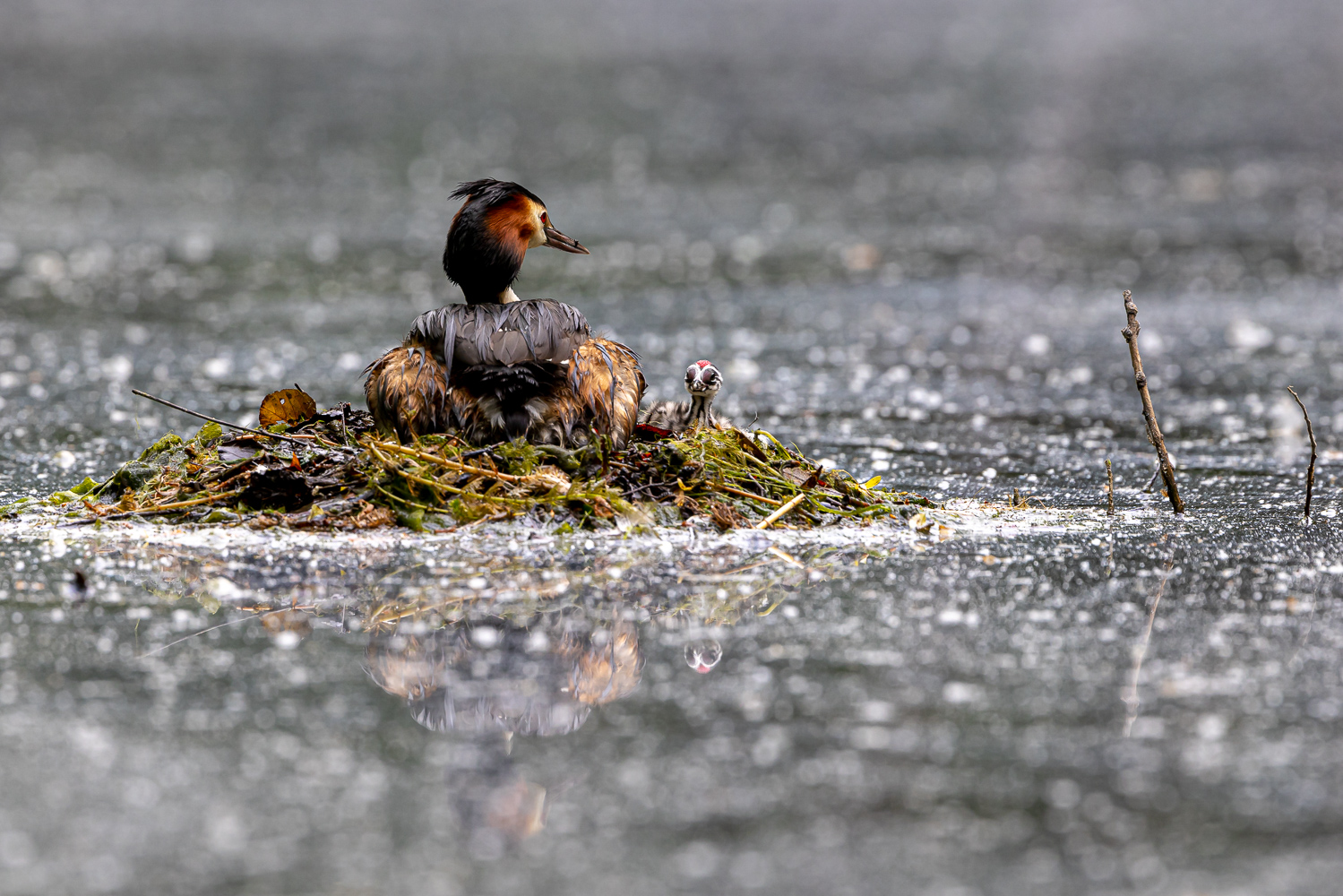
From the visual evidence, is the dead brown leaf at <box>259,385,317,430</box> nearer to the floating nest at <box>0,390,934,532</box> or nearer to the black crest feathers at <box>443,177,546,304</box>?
the floating nest at <box>0,390,934,532</box>

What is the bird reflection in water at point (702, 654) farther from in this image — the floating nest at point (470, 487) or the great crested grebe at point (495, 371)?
the great crested grebe at point (495, 371)

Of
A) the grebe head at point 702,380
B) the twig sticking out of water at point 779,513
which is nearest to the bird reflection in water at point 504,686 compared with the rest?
the twig sticking out of water at point 779,513

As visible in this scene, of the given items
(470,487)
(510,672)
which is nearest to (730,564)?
(470,487)

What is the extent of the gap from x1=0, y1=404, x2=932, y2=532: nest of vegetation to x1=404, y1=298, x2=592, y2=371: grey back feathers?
0.38 meters

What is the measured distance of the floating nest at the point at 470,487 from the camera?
670 cm

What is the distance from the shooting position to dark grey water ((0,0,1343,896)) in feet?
13.8

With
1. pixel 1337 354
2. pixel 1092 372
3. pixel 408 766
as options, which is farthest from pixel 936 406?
pixel 408 766

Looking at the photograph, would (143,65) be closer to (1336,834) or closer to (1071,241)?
(1071,241)

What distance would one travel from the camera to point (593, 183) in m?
19.9

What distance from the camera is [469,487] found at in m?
6.73

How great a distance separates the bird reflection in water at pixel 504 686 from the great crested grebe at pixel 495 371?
1.32 m

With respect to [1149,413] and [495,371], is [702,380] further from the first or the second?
[1149,413]

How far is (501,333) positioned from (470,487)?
69 cm

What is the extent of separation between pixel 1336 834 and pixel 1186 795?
1.30 feet
